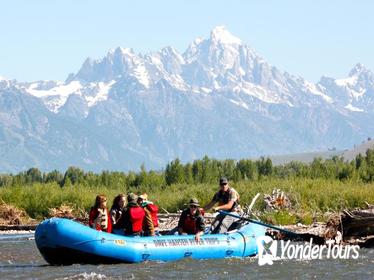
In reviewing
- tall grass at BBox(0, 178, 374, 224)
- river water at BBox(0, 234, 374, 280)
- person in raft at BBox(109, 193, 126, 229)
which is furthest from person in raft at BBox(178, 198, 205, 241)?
tall grass at BBox(0, 178, 374, 224)

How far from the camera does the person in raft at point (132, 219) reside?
91.6ft

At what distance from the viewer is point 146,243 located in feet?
91.0

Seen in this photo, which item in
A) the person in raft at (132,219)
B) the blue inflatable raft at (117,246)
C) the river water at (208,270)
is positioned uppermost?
the person in raft at (132,219)

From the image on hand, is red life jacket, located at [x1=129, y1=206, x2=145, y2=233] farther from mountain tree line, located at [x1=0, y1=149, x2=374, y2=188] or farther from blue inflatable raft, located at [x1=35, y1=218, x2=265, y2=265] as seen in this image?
mountain tree line, located at [x1=0, y1=149, x2=374, y2=188]

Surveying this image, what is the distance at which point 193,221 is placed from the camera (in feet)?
96.1

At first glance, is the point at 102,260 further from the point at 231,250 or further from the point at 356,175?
the point at 356,175

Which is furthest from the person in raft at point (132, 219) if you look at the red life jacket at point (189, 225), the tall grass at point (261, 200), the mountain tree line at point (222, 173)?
the mountain tree line at point (222, 173)

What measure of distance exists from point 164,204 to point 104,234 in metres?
28.1

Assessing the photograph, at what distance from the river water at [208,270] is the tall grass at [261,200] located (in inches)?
520

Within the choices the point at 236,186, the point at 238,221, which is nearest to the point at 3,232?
the point at 236,186

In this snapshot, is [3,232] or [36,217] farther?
[36,217]

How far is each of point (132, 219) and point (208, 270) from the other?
8.78ft

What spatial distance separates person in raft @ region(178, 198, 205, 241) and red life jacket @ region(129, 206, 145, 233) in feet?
4.80

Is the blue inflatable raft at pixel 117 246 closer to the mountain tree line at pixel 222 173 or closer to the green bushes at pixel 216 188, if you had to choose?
the green bushes at pixel 216 188
